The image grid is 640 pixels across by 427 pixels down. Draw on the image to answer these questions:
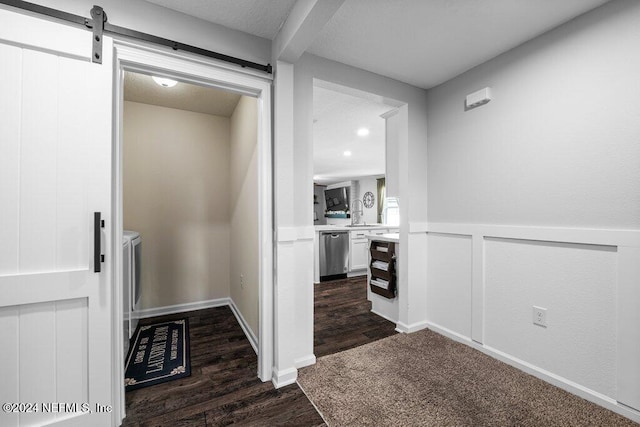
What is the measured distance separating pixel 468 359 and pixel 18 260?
291 centimetres

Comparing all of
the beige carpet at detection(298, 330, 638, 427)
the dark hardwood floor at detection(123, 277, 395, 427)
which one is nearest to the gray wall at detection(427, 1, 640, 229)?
the beige carpet at detection(298, 330, 638, 427)

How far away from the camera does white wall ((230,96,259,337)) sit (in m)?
2.36

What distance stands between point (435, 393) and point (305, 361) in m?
0.91

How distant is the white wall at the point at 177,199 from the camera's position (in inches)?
122

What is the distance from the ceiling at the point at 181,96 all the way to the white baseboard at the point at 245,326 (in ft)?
7.43

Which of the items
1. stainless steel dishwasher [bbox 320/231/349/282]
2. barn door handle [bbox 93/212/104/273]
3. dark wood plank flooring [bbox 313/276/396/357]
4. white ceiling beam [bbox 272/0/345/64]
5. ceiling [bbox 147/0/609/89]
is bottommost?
dark wood plank flooring [bbox 313/276/396/357]

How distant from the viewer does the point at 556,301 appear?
1.81 m

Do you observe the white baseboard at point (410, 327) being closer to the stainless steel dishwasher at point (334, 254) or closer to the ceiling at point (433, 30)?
the stainless steel dishwasher at point (334, 254)

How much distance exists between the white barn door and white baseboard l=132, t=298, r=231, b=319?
1769 millimetres

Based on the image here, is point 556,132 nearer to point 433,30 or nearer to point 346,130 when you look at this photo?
point 433,30

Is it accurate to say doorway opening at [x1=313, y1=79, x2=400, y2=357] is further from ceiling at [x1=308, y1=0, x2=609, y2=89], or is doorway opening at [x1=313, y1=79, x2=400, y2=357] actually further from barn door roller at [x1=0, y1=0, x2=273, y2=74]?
barn door roller at [x1=0, y1=0, x2=273, y2=74]

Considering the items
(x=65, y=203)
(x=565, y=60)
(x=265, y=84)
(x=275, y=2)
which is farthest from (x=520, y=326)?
(x=65, y=203)

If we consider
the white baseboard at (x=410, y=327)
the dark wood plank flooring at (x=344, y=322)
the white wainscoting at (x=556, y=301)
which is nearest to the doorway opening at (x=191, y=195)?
the dark wood plank flooring at (x=344, y=322)

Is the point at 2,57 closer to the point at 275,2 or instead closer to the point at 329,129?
the point at 275,2
